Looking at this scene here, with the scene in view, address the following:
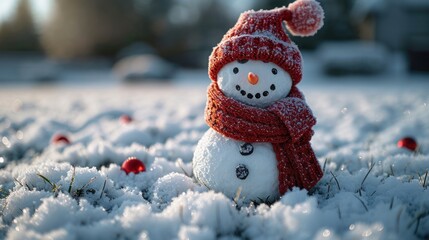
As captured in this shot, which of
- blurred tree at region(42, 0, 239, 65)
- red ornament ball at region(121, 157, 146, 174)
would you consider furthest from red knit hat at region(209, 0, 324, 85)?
blurred tree at region(42, 0, 239, 65)

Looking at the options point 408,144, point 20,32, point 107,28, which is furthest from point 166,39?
point 408,144

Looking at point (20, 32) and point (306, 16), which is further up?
point (20, 32)

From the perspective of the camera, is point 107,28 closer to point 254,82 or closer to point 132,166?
point 132,166

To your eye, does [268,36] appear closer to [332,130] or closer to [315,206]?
[315,206]

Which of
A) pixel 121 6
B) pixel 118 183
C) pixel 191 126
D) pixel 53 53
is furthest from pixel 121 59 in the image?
pixel 118 183

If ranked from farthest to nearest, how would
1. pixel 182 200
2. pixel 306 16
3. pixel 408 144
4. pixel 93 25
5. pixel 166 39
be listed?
pixel 166 39, pixel 93 25, pixel 408 144, pixel 306 16, pixel 182 200

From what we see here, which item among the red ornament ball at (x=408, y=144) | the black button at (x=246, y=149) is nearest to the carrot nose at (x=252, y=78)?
the black button at (x=246, y=149)
